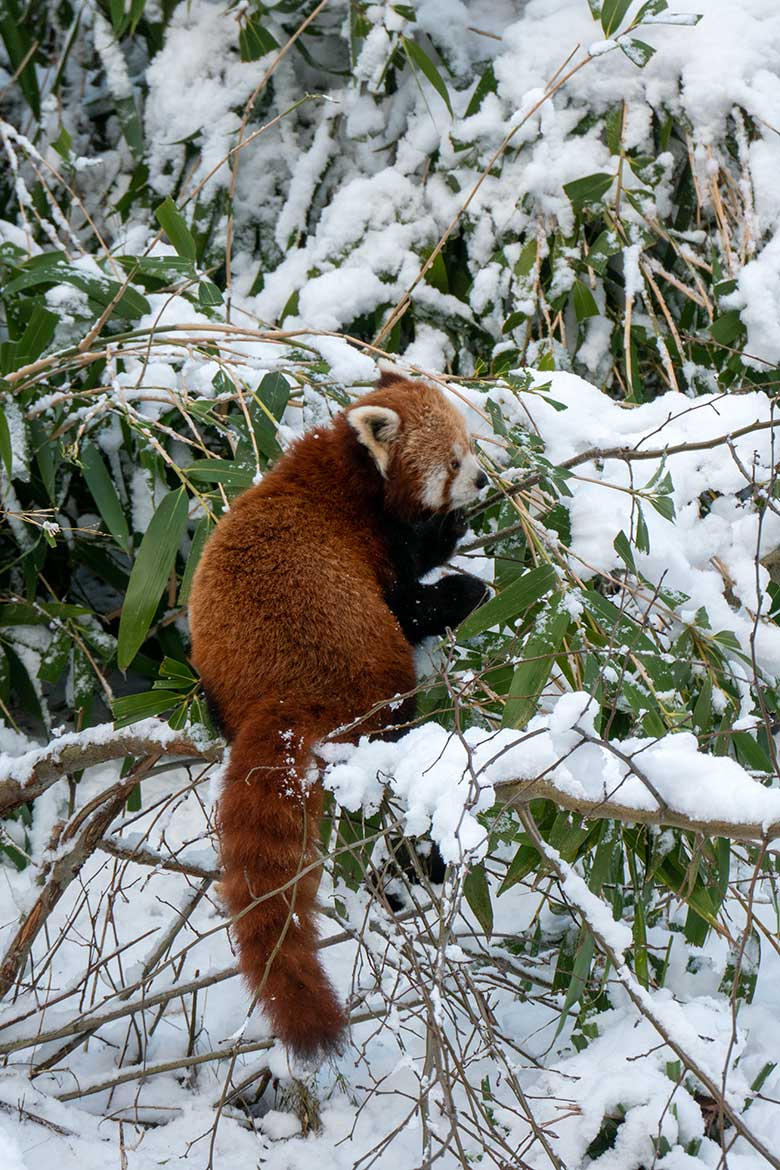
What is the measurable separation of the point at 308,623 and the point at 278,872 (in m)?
0.50

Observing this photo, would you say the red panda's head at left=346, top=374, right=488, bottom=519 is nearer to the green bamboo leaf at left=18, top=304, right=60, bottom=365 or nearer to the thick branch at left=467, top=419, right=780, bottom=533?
the thick branch at left=467, top=419, right=780, bottom=533

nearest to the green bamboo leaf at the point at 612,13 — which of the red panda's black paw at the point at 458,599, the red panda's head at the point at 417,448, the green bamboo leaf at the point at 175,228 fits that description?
the red panda's head at the point at 417,448

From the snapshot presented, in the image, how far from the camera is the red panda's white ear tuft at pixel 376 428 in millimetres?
2590

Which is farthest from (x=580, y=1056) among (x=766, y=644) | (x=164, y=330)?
(x=164, y=330)

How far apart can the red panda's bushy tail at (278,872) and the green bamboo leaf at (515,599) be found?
431 mm

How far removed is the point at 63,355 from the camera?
2879mm

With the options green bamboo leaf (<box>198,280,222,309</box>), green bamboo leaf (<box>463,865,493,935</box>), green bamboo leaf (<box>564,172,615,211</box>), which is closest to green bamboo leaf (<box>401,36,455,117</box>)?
green bamboo leaf (<box>564,172,615,211</box>)

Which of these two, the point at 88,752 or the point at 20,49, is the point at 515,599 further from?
the point at 20,49

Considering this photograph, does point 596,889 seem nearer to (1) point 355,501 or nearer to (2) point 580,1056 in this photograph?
(2) point 580,1056

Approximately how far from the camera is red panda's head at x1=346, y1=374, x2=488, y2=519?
8.61 feet

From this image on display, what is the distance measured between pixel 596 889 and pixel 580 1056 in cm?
55

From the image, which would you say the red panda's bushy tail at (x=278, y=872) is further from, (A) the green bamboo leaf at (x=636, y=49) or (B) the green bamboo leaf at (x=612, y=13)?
(B) the green bamboo leaf at (x=612, y=13)

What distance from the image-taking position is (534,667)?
6.93ft

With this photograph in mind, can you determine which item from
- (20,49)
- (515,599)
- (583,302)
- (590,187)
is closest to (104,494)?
(515,599)
